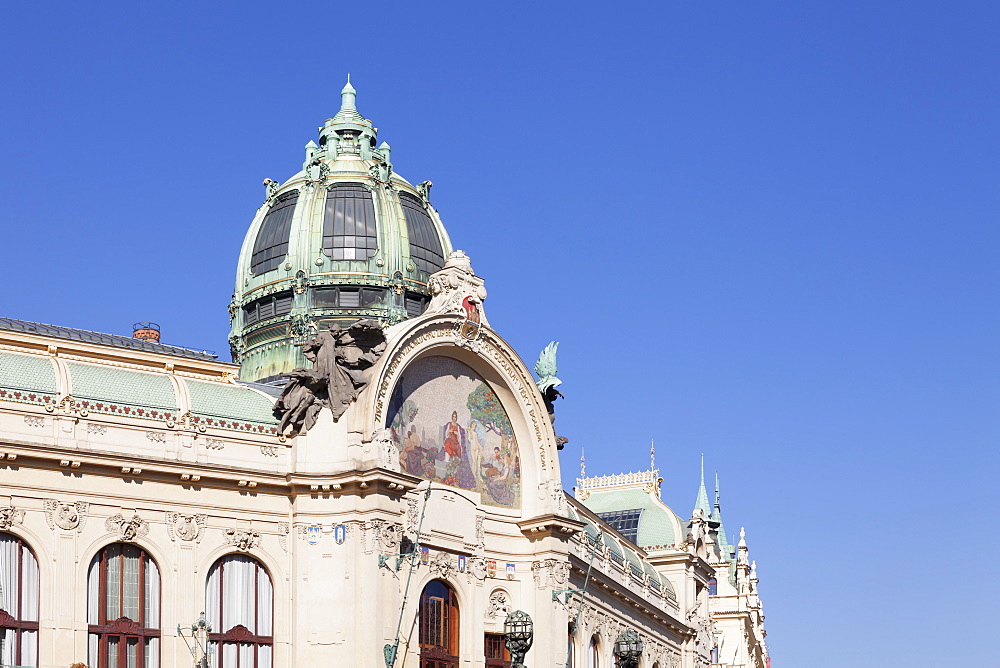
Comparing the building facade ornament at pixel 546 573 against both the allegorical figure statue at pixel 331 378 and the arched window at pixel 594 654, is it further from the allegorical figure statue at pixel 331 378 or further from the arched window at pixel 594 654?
the allegorical figure statue at pixel 331 378

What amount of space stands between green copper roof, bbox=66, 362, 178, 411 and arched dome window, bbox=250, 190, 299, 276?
14781 millimetres

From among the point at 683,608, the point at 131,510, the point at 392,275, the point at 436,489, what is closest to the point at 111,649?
the point at 131,510

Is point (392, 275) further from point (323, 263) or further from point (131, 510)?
point (131, 510)

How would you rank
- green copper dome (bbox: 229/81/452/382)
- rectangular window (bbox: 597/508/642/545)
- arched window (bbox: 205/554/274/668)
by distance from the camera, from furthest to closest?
rectangular window (bbox: 597/508/642/545)
green copper dome (bbox: 229/81/452/382)
arched window (bbox: 205/554/274/668)

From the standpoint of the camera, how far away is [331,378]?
52.7 metres

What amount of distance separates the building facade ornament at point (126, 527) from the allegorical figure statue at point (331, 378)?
5882 millimetres

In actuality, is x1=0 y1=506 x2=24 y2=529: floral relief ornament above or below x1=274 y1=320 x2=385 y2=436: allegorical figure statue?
below

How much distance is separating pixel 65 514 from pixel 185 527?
12.6ft

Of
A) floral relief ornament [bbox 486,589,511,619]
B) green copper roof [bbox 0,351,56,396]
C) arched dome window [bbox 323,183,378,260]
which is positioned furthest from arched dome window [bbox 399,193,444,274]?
green copper roof [bbox 0,351,56,396]

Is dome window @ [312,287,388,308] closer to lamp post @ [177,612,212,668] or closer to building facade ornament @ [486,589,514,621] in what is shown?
building facade ornament @ [486,589,514,621]

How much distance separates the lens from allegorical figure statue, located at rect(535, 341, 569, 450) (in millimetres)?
62281

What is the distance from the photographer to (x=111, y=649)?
156 feet

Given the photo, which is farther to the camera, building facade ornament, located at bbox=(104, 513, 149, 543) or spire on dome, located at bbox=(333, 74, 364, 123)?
spire on dome, located at bbox=(333, 74, 364, 123)

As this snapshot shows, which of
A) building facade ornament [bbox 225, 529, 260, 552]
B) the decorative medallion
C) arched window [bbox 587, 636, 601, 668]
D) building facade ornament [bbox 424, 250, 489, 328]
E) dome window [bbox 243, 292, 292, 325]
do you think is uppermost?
dome window [bbox 243, 292, 292, 325]
